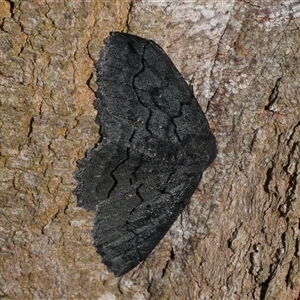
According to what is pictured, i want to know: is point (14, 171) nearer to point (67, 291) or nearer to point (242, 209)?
point (67, 291)

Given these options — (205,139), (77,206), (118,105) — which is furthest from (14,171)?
(205,139)

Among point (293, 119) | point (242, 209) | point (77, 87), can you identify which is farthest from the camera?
point (242, 209)

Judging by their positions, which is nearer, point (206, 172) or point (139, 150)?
point (139, 150)

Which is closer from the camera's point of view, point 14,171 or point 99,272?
point 14,171
